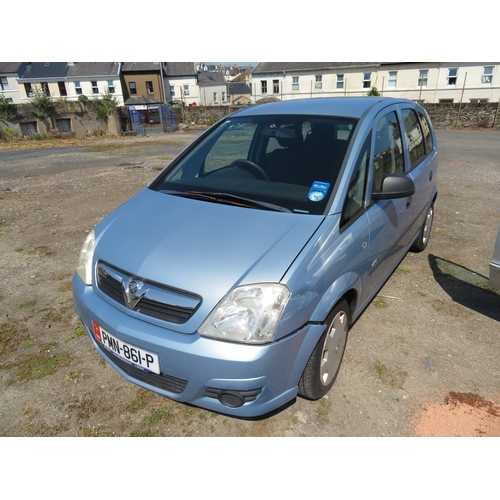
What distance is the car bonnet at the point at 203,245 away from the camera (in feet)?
6.44

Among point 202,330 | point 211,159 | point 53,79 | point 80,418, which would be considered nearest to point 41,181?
point 211,159

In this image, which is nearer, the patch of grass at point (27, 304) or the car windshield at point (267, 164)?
the car windshield at point (267, 164)

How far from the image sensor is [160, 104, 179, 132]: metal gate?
30.2 meters

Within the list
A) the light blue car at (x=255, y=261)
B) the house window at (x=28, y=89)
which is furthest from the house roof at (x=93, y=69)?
the light blue car at (x=255, y=261)

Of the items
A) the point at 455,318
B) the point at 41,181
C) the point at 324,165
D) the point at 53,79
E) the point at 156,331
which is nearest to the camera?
the point at 156,331

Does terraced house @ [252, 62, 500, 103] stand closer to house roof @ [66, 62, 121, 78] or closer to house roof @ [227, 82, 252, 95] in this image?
house roof @ [227, 82, 252, 95]

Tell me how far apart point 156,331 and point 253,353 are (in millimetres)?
555

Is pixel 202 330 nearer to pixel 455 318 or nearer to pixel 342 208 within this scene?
pixel 342 208

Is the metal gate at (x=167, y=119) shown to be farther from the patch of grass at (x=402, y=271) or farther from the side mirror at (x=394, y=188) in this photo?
the side mirror at (x=394, y=188)

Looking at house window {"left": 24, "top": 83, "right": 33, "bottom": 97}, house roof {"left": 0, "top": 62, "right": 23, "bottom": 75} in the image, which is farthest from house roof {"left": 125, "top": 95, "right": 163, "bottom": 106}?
house roof {"left": 0, "top": 62, "right": 23, "bottom": 75}

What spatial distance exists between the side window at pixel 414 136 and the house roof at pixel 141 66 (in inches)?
1958

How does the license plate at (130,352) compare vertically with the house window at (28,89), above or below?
below

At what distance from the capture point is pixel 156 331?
2002mm

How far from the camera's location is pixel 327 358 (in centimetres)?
239
